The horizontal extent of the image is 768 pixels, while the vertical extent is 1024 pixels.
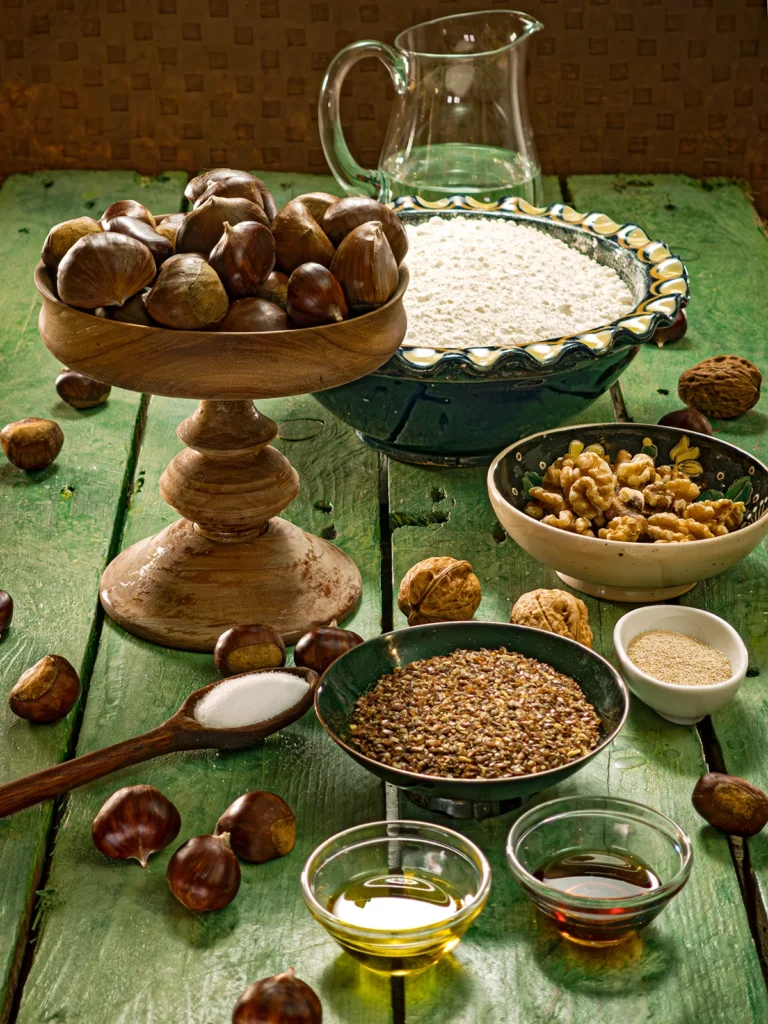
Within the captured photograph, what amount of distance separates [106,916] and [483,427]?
664mm

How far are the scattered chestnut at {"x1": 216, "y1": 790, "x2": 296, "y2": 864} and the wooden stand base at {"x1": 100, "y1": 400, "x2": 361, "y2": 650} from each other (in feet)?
0.82

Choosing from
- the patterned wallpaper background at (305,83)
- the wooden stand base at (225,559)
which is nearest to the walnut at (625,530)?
the wooden stand base at (225,559)

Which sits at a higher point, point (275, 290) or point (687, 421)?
point (275, 290)

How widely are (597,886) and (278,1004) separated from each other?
226 millimetres

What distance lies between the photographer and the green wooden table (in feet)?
2.58

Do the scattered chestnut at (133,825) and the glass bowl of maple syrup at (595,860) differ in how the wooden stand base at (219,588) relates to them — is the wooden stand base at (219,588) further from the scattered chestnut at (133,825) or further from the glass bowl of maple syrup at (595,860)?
the glass bowl of maple syrup at (595,860)

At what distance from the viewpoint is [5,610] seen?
44.4 inches

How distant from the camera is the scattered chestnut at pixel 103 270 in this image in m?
0.95

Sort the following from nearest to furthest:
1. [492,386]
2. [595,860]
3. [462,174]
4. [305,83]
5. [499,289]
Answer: [595,860] → [492,386] → [499,289] → [462,174] → [305,83]

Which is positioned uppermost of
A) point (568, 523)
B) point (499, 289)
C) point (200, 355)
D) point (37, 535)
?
point (200, 355)

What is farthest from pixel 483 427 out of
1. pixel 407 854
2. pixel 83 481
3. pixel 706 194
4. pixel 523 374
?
pixel 706 194

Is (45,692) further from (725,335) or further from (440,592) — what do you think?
(725,335)

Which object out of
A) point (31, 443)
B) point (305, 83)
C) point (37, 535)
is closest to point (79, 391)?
point (31, 443)

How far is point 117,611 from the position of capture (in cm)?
116
